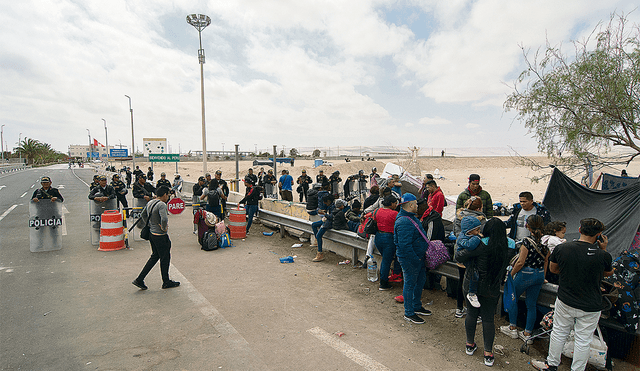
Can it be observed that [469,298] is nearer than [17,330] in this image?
Yes

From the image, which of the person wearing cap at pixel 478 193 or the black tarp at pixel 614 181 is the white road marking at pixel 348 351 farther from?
the black tarp at pixel 614 181

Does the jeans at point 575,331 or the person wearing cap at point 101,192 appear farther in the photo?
the person wearing cap at point 101,192

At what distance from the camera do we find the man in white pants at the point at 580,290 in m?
3.44

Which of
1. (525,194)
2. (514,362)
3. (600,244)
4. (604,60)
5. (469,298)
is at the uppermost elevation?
(604,60)

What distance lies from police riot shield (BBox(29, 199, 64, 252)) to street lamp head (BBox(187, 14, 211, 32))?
15.0 metres

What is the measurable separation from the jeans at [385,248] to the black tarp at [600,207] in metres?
3.72

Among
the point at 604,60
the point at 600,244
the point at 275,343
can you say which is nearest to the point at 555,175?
the point at 604,60

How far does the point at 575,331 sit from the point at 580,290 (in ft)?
1.63

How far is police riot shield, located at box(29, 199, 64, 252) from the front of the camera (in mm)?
8375

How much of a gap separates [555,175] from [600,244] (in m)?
3.93

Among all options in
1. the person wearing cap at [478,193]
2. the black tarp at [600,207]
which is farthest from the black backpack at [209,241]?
the black tarp at [600,207]

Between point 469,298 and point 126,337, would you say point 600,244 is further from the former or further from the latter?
point 126,337

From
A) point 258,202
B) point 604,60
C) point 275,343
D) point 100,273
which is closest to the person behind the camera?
point 275,343

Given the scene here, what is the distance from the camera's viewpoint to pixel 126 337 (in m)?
4.43
